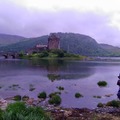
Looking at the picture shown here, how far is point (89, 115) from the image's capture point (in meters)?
28.6

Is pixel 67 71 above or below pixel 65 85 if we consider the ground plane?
above

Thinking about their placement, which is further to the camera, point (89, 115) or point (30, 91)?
point (30, 91)

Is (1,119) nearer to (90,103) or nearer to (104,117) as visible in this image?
(104,117)

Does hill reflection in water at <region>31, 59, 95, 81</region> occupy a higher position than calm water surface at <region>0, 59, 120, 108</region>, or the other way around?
hill reflection in water at <region>31, 59, 95, 81</region>

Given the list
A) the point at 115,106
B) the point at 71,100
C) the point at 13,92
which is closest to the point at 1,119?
the point at 115,106

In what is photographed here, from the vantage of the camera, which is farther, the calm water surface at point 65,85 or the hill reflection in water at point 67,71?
the hill reflection in water at point 67,71

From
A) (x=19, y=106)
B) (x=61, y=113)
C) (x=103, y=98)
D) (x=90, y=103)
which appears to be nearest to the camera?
(x=19, y=106)

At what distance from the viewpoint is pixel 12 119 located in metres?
14.4

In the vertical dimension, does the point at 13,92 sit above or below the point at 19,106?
below

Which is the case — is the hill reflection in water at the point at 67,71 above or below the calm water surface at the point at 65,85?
above

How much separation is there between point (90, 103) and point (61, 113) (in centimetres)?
1388

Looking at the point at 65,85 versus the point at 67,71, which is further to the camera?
the point at 67,71

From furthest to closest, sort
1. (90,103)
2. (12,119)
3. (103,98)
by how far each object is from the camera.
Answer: (103,98) < (90,103) < (12,119)

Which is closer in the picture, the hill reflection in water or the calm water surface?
the calm water surface
